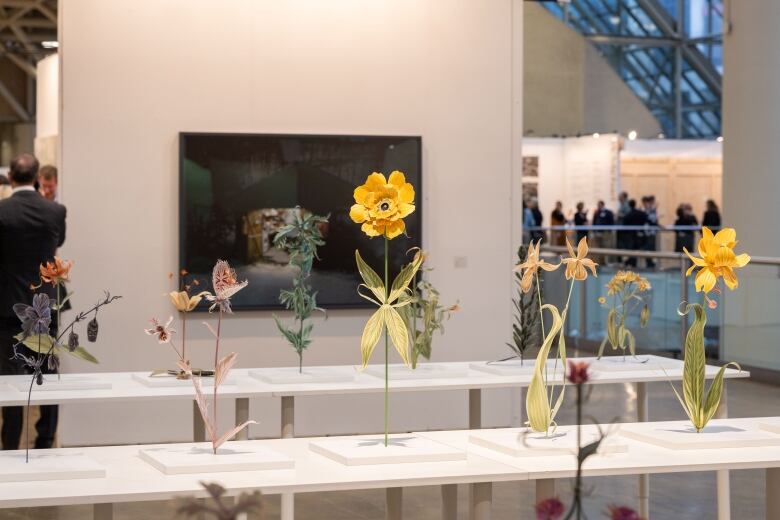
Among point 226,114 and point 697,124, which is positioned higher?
point 697,124

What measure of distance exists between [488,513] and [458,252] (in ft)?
14.5

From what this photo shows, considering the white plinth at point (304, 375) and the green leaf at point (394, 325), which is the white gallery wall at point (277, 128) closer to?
the white plinth at point (304, 375)

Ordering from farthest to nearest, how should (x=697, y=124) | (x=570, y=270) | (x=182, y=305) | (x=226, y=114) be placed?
(x=697, y=124), (x=226, y=114), (x=182, y=305), (x=570, y=270)

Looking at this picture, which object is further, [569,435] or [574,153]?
[574,153]

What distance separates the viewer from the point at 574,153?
2286 centimetres

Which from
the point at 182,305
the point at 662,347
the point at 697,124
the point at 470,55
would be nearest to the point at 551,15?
the point at 697,124

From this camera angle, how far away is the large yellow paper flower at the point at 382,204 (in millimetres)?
3342

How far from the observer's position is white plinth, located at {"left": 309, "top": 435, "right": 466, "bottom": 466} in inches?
132

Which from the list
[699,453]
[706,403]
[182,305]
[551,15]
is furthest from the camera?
[551,15]

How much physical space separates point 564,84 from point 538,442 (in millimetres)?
25457

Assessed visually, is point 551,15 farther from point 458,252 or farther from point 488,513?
point 488,513

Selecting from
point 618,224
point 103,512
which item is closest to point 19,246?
point 103,512

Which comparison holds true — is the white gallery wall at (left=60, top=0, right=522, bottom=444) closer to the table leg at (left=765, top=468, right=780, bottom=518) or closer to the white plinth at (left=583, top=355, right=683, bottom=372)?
the white plinth at (left=583, top=355, right=683, bottom=372)

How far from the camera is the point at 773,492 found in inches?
149
